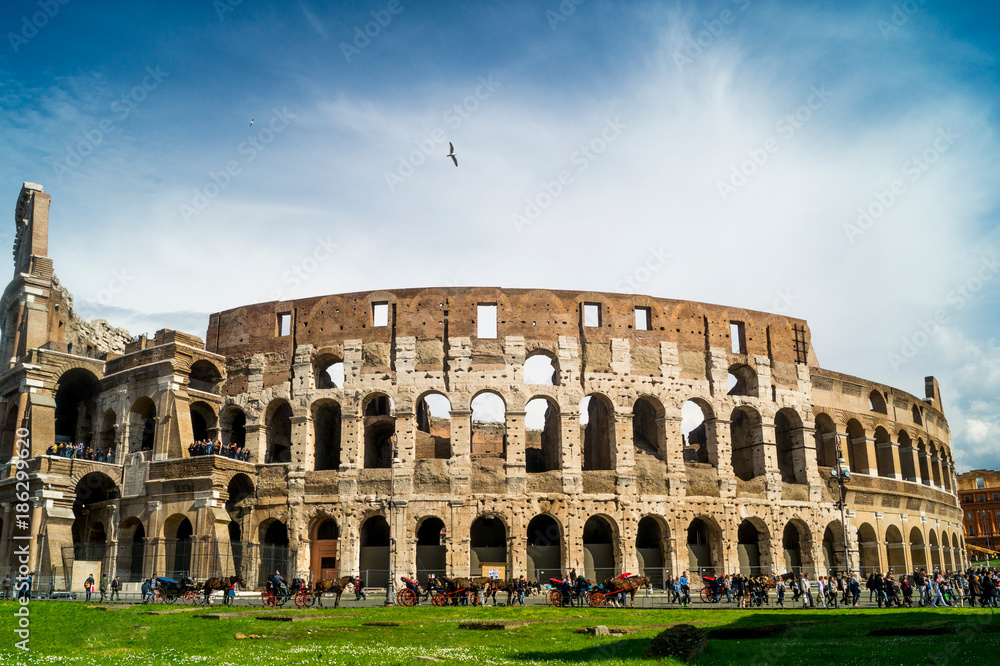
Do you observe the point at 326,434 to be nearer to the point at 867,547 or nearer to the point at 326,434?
the point at 326,434

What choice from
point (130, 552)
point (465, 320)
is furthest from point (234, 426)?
point (465, 320)

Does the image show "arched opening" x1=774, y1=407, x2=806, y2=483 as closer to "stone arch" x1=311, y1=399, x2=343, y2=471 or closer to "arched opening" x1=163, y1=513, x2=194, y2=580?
"stone arch" x1=311, y1=399, x2=343, y2=471

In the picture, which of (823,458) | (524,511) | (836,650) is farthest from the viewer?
(823,458)

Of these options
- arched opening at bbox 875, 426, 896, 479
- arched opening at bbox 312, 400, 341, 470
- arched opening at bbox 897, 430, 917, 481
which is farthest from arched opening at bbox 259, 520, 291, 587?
arched opening at bbox 897, 430, 917, 481

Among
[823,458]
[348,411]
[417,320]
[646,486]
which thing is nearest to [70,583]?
[348,411]

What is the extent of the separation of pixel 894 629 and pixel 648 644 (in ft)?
22.2

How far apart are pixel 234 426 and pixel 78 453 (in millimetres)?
7330

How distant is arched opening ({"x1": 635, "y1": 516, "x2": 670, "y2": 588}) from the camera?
1478 inches

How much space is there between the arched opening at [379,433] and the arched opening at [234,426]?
19.5ft

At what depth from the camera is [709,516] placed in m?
38.3

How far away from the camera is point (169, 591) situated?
2867 centimetres

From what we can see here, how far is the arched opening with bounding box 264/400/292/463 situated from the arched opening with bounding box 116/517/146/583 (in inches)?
260

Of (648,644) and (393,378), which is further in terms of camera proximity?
(393,378)

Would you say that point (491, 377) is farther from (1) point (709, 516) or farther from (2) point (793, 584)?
(2) point (793, 584)
